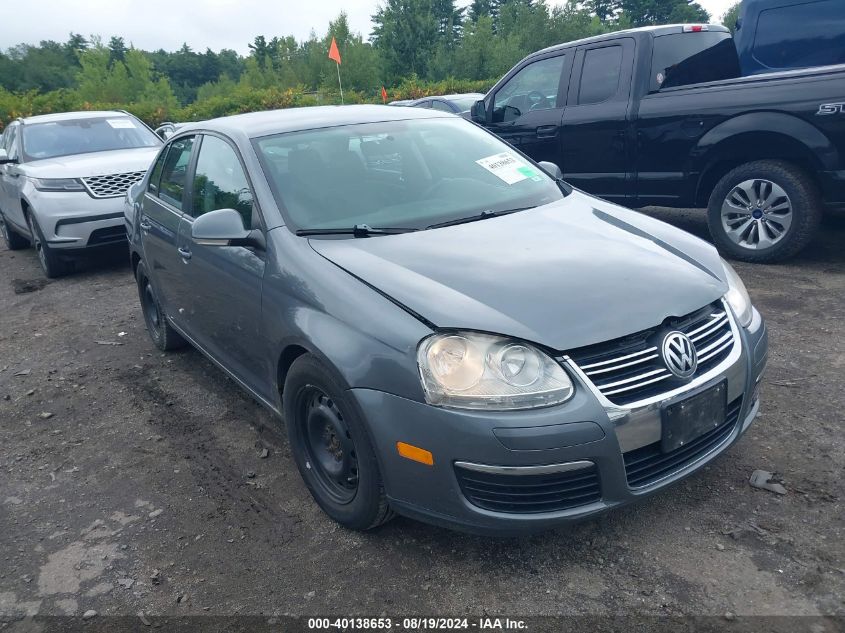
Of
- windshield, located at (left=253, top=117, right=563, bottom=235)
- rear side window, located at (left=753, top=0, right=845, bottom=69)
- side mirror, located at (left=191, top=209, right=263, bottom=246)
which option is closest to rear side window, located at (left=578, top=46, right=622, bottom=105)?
rear side window, located at (left=753, top=0, right=845, bottom=69)

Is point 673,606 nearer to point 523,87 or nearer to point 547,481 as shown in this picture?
point 547,481

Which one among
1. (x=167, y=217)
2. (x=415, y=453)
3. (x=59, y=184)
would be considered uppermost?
(x=167, y=217)

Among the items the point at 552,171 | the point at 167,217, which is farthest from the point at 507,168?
the point at 167,217

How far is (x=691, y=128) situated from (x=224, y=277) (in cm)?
427

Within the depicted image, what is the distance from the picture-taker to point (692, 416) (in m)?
2.40

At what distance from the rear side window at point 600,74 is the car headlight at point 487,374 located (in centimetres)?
478

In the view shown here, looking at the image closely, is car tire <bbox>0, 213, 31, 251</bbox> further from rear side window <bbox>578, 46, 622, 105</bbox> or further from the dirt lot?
rear side window <bbox>578, 46, 622, 105</bbox>

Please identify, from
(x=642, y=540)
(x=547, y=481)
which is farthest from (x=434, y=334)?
(x=642, y=540)

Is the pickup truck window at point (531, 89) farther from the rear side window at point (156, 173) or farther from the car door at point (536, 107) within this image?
the rear side window at point (156, 173)

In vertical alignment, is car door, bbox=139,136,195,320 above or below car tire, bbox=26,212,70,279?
above

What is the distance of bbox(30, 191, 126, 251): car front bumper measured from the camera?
277 inches

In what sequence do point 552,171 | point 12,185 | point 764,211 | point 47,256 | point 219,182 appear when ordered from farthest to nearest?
point 12,185 < point 47,256 < point 764,211 < point 552,171 < point 219,182

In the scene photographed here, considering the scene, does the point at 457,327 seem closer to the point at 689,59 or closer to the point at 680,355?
the point at 680,355

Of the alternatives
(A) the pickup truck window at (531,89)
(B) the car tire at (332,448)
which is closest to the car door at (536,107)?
(A) the pickup truck window at (531,89)
